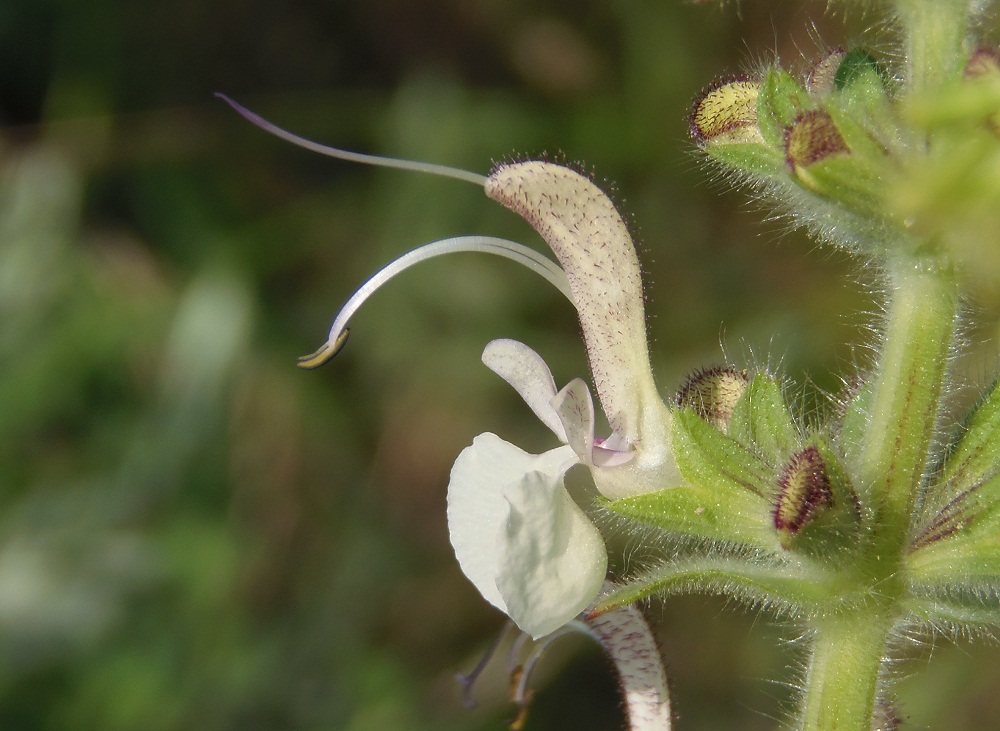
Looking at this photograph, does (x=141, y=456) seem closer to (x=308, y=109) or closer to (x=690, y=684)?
(x=308, y=109)

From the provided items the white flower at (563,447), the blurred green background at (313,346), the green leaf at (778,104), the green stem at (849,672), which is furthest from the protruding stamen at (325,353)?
the blurred green background at (313,346)

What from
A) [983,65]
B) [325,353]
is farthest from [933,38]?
[325,353]

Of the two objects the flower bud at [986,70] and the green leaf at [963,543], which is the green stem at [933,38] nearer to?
the flower bud at [986,70]

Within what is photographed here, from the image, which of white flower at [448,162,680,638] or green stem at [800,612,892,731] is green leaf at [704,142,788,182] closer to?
white flower at [448,162,680,638]

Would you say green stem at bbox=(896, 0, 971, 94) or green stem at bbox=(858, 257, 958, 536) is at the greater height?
green stem at bbox=(896, 0, 971, 94)

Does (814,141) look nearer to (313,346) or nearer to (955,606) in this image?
(955,606)

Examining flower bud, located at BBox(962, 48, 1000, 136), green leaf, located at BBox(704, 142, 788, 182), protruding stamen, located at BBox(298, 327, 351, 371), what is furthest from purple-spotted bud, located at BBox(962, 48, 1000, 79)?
protruding stamen, located at BBox(298, 327, 351, 371)

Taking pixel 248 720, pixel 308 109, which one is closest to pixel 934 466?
pixel 248 720
